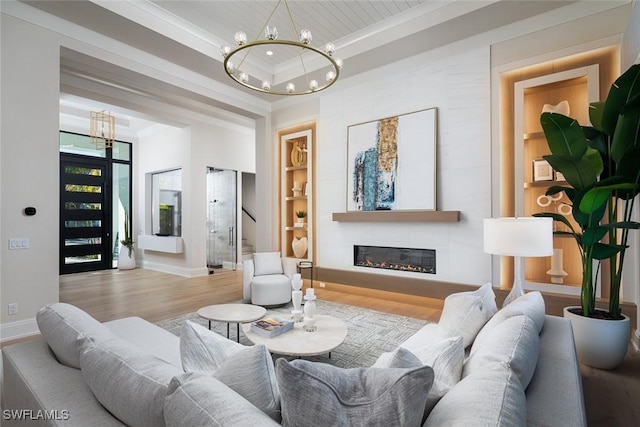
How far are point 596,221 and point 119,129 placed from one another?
902 cm

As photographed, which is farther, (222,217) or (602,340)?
(222,217)

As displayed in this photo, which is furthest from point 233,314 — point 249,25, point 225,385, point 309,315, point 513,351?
point 249,25

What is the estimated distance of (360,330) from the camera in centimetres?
352

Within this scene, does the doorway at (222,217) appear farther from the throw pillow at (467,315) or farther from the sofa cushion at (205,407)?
the sofa cushion at (205,407)

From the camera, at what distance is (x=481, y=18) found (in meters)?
3.73

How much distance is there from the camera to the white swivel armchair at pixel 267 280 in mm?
4355

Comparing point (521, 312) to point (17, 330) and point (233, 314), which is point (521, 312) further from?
point (17, 330)

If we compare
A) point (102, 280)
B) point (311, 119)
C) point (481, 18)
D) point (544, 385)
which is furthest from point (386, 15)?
point (102, 280)

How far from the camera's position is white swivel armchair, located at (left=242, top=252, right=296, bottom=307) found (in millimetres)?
4355

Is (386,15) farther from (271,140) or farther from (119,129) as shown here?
(119,129)

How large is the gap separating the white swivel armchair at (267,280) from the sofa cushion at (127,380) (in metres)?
3.21

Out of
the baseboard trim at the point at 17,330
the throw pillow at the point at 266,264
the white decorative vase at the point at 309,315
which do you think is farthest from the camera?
the throw pillow at the point at 266,264

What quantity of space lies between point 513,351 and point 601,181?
2117 millimetres

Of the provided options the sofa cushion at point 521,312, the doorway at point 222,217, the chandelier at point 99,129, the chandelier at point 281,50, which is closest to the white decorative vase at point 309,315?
the sofa cushion at point 521,312
